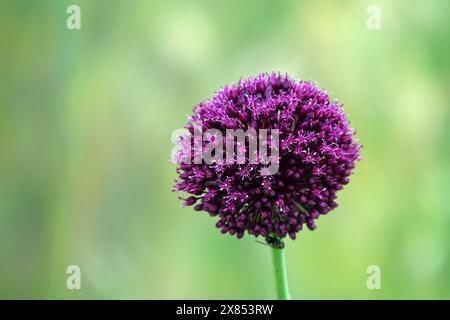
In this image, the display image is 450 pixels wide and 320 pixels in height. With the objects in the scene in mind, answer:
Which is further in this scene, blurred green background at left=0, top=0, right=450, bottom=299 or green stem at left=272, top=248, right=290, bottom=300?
blurred green background at left=0, top=0, right=450, bottom=299

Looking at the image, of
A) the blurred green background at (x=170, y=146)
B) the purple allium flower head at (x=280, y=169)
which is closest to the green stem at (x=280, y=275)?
the purple allium flower head at (x=280, y=169)

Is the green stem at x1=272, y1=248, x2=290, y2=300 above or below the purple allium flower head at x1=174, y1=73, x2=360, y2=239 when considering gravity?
below

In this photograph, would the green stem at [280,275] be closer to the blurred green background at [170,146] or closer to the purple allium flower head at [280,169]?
the purple allium flower head at [280,169]

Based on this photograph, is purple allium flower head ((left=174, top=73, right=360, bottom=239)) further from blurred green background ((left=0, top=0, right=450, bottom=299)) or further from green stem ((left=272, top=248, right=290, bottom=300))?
blurred green background ((left=0, top=0, right=450, bottom=299))

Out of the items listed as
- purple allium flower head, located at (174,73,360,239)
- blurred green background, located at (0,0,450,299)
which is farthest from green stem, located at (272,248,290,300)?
blurred green background, located at (0,0,450,299)
